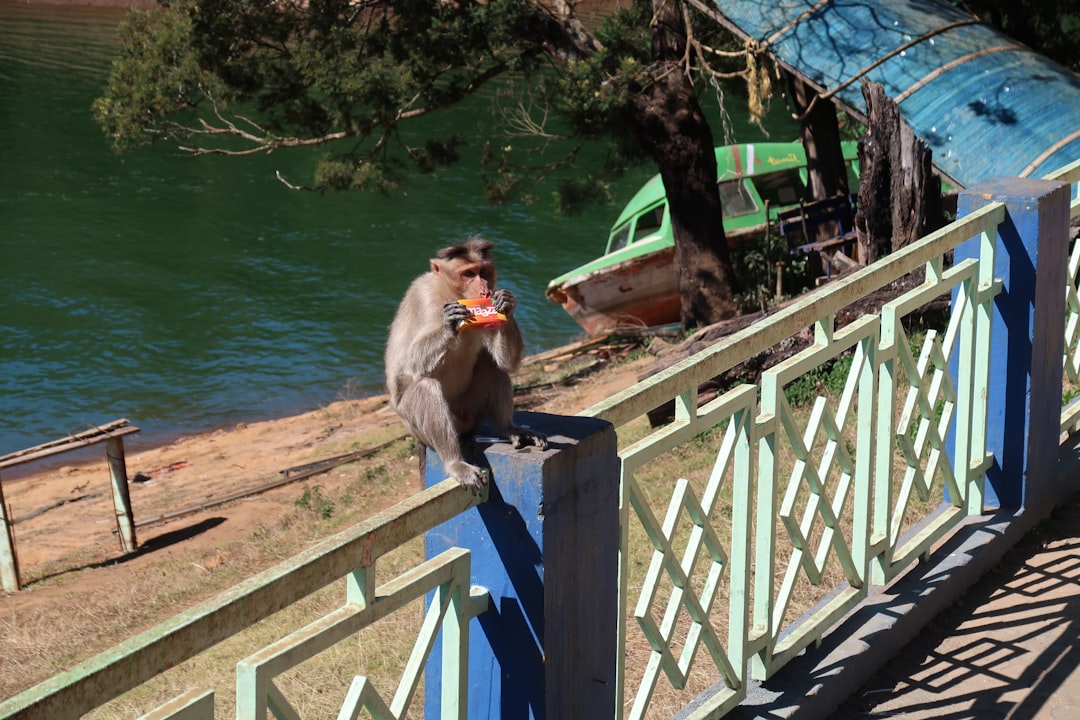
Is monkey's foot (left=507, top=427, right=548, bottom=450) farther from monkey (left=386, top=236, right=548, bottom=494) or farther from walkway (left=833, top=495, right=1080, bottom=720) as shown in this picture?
walkway (left=833, top=495, right=1080, bottom=720)

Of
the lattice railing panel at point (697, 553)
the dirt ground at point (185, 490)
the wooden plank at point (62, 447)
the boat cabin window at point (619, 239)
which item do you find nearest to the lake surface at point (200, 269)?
the dirt ground at point (185, 490)

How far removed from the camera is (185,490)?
13961 mm

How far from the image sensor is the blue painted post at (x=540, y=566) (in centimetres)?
272

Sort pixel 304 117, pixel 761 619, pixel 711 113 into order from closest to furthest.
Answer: pixel 761 619, pixel 304 117, pixel 711 113

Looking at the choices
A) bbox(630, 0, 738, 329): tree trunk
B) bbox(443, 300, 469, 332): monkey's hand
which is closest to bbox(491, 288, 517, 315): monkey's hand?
bbox(443, 300, 469, 332): monkey's hand

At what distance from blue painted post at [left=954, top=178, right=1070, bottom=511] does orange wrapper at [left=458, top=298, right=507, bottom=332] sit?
1893mm

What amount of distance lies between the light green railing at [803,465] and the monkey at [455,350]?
659 millimetres

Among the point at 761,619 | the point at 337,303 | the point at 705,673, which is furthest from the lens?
the point at 337,303

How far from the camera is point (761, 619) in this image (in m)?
3.70

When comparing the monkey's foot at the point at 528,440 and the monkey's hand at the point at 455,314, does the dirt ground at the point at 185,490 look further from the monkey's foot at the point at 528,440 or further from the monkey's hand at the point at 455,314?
the monkey's foot at the point at 528,440

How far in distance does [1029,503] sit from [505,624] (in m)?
2.88

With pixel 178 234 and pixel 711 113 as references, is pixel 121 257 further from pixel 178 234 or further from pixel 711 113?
pixel 711 113

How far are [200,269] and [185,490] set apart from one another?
32.2ft

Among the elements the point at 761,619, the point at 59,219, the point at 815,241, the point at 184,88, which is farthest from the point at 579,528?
the point at 59,219
